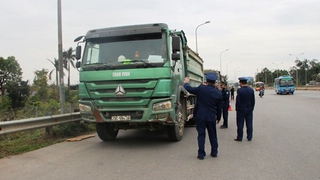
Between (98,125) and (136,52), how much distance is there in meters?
2.23

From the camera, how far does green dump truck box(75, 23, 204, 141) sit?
6.55m

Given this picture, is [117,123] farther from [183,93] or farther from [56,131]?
[56,131]

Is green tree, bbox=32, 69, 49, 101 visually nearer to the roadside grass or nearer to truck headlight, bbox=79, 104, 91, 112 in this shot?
the roadside grass

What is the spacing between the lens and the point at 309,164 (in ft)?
17.7

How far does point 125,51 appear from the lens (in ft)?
23.2

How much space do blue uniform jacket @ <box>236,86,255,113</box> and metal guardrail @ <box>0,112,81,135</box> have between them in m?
5.01

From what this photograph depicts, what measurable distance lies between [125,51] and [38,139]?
12.6 ft

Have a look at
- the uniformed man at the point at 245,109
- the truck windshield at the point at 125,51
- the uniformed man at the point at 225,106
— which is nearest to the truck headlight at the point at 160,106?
the truck windshield at the point at 125,51

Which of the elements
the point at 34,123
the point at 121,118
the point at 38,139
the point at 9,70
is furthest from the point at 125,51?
the point at 9,70

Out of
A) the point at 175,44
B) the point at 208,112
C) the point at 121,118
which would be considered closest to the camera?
the point at 208,112

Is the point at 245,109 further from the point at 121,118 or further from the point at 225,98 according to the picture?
the point at 121,118

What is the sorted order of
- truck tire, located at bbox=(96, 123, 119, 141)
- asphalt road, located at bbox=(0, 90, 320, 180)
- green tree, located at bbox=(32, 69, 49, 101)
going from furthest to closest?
green tree, located at bbox=(32, 69, 49, 101)
truck tire, located at bbox=(96, 123, 119, 141)
asphalt road, located at bbox=(0, 90, 320, 180)

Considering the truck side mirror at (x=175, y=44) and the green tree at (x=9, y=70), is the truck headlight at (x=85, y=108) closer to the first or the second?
the truck side mirror at (x=175, y=44)

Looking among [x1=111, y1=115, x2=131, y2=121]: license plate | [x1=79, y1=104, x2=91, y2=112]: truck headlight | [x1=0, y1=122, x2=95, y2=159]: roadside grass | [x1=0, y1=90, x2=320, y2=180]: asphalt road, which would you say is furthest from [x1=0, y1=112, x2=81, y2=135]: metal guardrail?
[x1=111, y1=115, x2=131, y2=121]: license plate
